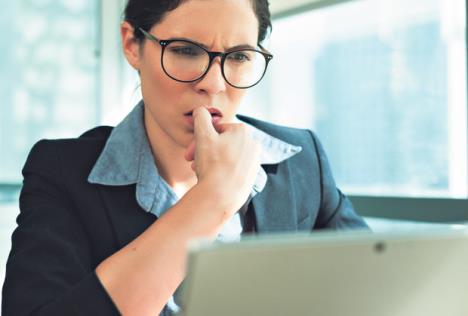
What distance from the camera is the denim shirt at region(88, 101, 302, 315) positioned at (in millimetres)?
1199

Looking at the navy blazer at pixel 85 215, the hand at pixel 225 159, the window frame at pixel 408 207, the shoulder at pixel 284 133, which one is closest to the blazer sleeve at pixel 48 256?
the navy blazer at pixel 85 215

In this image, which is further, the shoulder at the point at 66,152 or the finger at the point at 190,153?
the shoulder at the point at 66,152

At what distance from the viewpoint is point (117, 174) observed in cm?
122

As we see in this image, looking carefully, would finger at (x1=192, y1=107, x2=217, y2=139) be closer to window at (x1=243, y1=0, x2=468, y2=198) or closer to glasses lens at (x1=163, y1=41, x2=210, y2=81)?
glasses lens at (x1=163, y1=41, x2=210, y2=81)

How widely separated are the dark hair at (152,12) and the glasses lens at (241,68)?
94mm

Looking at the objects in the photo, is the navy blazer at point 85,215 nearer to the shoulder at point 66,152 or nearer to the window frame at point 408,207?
the shoulder at point 66,152

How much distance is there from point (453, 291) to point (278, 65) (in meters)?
2.09

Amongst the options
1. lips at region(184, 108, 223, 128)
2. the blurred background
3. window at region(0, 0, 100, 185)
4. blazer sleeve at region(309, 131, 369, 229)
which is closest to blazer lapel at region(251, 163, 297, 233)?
blazer sleeve at region(309, 131, 369, 229)

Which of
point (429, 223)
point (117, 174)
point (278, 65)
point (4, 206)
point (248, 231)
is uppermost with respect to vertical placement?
point (278, 65)

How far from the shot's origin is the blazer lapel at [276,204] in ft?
4.24

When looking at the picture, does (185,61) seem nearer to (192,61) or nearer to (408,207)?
(192,61)

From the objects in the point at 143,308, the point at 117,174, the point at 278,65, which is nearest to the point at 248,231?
the point at 117,174

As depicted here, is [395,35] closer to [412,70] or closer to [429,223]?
[412,70]

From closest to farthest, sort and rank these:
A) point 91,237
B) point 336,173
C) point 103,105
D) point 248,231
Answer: point 91,237 < point 248,231 < point 336,173 < point 103,105
